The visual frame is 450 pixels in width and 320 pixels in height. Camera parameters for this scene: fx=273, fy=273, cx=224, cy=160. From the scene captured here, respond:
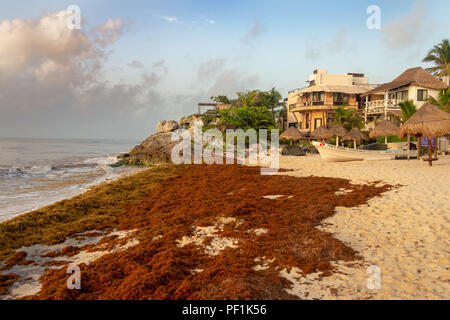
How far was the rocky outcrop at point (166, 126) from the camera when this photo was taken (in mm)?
36188

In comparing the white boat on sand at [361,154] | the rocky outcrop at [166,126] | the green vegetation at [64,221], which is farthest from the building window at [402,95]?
the green vegetation at [64,221]

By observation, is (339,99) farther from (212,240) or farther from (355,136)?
(212,240)

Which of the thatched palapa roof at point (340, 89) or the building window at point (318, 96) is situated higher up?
the thatched palapa roof at point (340, 89)

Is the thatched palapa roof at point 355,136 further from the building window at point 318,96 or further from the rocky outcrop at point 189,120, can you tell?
the rocky outcrop at point 189,120

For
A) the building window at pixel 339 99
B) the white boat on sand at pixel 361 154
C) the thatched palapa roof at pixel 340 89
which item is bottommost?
the white boat on sand at pixel 361 154

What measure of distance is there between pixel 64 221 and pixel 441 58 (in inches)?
1770

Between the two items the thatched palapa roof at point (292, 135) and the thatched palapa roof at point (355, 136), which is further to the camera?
the thatched palapa roof at point (292, 135)

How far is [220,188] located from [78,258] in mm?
6444

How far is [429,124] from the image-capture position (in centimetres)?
1318

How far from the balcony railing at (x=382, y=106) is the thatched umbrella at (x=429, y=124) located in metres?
14.5

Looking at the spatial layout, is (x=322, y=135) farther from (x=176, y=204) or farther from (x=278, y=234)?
(x=278, y=234)

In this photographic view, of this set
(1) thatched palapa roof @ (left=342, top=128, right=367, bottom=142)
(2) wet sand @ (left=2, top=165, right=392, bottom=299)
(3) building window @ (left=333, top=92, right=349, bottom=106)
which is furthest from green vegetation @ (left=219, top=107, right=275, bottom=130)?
(2) wet sand @ (left=2, top=165, right=392, bottom=299)

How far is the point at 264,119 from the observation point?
31.7 meters
